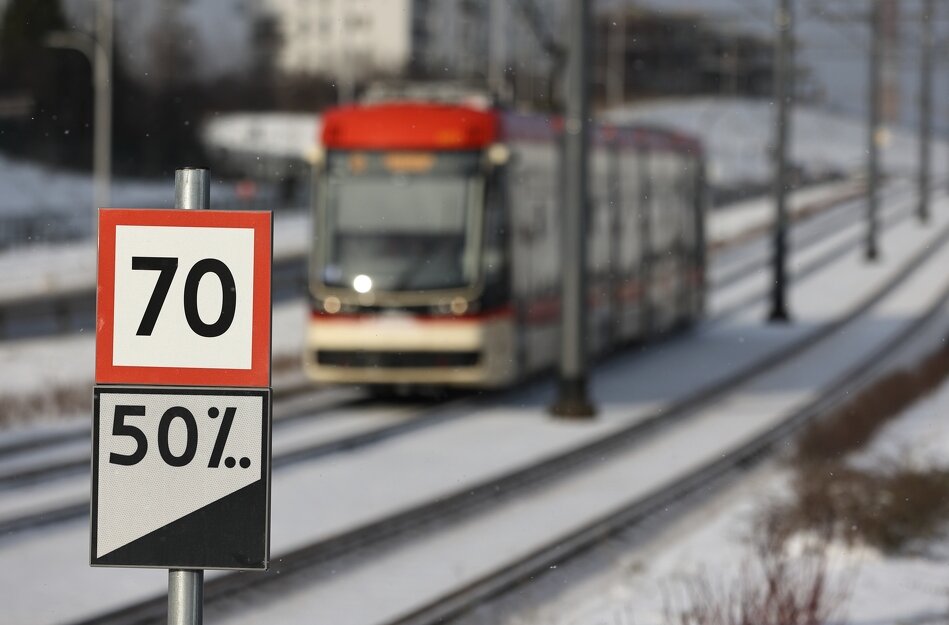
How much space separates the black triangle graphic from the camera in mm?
4082

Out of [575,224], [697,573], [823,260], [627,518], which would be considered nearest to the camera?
[697,573]

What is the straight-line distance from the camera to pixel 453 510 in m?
11.8

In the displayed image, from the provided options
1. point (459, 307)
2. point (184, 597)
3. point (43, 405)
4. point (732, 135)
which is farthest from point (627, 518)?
point (732, 135)

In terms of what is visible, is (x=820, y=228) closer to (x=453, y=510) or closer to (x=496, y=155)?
(x=496, y=155)

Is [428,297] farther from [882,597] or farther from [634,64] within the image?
[634,64]

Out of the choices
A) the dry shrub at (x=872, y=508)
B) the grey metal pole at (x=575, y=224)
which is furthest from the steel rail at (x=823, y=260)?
the dry shrub at (x=872, y=508)

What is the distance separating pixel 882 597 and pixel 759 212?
54563 millimetres

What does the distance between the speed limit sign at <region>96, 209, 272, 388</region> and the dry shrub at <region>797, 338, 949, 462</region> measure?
9.13 meters

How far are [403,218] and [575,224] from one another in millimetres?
1739

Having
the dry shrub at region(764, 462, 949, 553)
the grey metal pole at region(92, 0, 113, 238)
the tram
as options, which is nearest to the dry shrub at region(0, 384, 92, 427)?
the tram

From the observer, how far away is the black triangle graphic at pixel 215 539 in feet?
13.4

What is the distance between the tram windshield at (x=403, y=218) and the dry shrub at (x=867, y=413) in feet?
13.1

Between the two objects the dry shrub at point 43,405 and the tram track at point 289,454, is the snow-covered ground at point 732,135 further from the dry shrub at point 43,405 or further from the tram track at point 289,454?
the tram track at point 289,454

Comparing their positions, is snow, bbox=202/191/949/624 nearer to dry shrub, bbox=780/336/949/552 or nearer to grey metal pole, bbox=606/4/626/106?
dry shrub, bbox=780/336/949/552
